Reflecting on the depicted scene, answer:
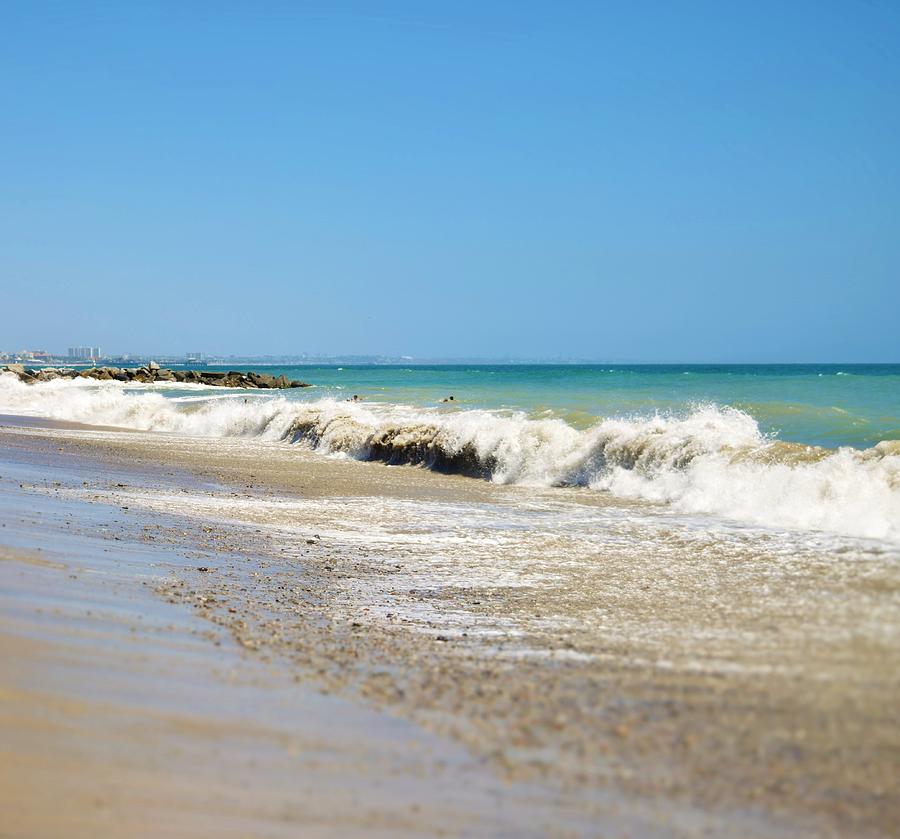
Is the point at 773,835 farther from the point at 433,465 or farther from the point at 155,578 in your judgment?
the point at 433,465

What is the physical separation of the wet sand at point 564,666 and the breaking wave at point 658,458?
2222mm

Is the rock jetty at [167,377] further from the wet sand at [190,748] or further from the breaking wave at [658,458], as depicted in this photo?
the wet sand at [190,748]

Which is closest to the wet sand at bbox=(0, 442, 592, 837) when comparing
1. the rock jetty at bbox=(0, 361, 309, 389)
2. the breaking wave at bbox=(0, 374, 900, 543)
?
the breaking wave at bbox=(0, 374, 900, 543)

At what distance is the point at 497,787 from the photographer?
296 cm

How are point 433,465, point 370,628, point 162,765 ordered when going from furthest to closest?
1. point 433,465
2. point 370,628
3. point 162,765

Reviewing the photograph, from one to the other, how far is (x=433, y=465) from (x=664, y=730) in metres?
14.2

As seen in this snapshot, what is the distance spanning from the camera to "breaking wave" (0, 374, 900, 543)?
9609 millimetres

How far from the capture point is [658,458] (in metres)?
13.7

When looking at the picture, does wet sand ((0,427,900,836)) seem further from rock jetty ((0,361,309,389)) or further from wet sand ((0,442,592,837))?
rock jetty ((0,361,309,389))

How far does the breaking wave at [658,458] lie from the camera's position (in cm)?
961

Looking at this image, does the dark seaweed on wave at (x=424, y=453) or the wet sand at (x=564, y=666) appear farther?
the dark seaweed on wave at (x=424, y=453)

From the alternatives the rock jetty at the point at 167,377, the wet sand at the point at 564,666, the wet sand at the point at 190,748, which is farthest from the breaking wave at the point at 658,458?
Result: the rock jetty at the point at 167,377

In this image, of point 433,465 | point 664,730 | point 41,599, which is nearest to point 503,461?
point 433,465

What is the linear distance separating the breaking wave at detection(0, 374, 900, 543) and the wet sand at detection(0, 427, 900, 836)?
87.5 inches
